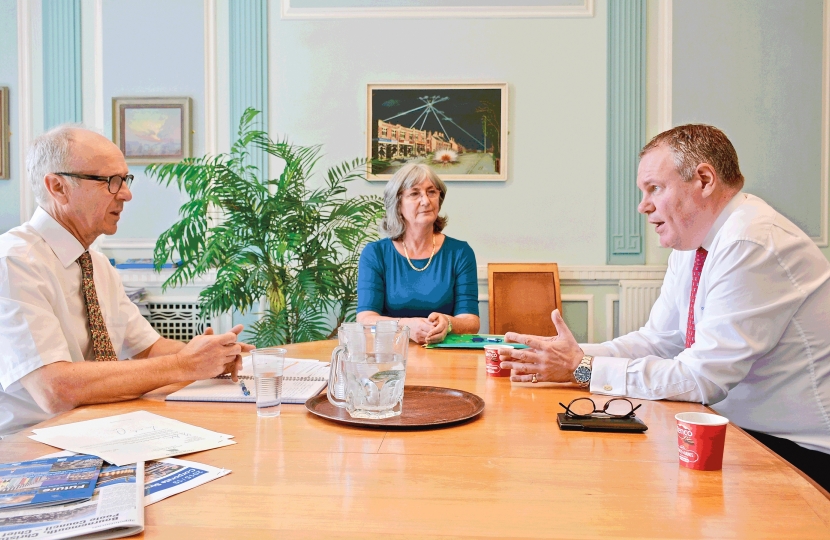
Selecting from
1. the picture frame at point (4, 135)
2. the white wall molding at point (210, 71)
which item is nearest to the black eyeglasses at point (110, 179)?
the white wall molding at point (210, 71)

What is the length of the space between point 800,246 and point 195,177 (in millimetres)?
2785

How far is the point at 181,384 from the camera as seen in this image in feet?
5.51

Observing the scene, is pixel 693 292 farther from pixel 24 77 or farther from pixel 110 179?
pixel 24 77

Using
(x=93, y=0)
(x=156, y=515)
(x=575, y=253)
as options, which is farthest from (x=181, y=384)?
(x=93, y=0)

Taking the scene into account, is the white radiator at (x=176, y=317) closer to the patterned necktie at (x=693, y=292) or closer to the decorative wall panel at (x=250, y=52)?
the decorative wall panel at (x=250, y=52)

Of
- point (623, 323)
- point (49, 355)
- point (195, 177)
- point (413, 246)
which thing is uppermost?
point (195, 177)

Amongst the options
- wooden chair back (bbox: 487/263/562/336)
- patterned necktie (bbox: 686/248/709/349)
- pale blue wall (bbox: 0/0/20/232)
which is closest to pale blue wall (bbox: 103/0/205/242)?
pale blue wall (bbox: 0/0/20/232)

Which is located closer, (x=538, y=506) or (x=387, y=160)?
(x=538, y=506)

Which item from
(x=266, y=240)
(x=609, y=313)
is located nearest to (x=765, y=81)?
(x=609, y=313)

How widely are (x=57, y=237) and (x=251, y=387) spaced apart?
26.8 inches

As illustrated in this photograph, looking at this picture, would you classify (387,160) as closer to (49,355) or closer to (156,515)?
(49,355)

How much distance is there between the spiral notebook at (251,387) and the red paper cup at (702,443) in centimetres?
78

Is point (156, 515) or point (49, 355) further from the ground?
point (49, 355)

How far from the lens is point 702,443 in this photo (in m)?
1.03
